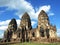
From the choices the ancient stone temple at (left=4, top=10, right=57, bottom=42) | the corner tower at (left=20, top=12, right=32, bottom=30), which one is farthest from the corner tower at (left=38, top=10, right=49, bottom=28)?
the corner tower at (left=20, top=12, right=32, bottom=30)

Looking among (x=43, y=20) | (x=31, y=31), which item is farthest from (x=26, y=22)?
(x=43, y=20)

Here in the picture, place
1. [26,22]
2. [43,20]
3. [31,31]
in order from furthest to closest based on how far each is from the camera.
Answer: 1. [26,22]
2. [31,31]
3. [43,20]

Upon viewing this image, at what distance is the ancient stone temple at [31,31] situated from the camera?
54750 millimetres

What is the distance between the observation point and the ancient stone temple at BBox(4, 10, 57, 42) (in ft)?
180

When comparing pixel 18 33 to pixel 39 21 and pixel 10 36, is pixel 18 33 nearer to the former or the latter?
pixel 10 36

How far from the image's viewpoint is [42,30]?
56.8m

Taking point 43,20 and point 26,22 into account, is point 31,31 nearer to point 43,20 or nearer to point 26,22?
point 43,20

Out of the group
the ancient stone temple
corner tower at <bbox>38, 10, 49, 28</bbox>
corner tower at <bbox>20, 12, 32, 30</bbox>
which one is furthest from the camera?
corner tower at <bbox>20, 12, 32, 30</bbox>

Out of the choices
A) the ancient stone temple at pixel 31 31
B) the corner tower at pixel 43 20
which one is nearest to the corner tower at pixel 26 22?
the ancient stone temple at pixel 31 31

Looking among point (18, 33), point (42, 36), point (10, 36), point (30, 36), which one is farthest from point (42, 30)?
point (10, 36)

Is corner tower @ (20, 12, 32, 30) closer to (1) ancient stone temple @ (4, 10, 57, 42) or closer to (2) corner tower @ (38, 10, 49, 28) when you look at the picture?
(1) ancient stone temple @ (4, 10, 57, 42)

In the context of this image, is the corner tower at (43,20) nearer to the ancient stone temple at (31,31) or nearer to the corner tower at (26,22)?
the ancient stone temple at (31,31)

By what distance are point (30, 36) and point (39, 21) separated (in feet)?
24.1

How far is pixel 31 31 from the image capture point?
59656mm
